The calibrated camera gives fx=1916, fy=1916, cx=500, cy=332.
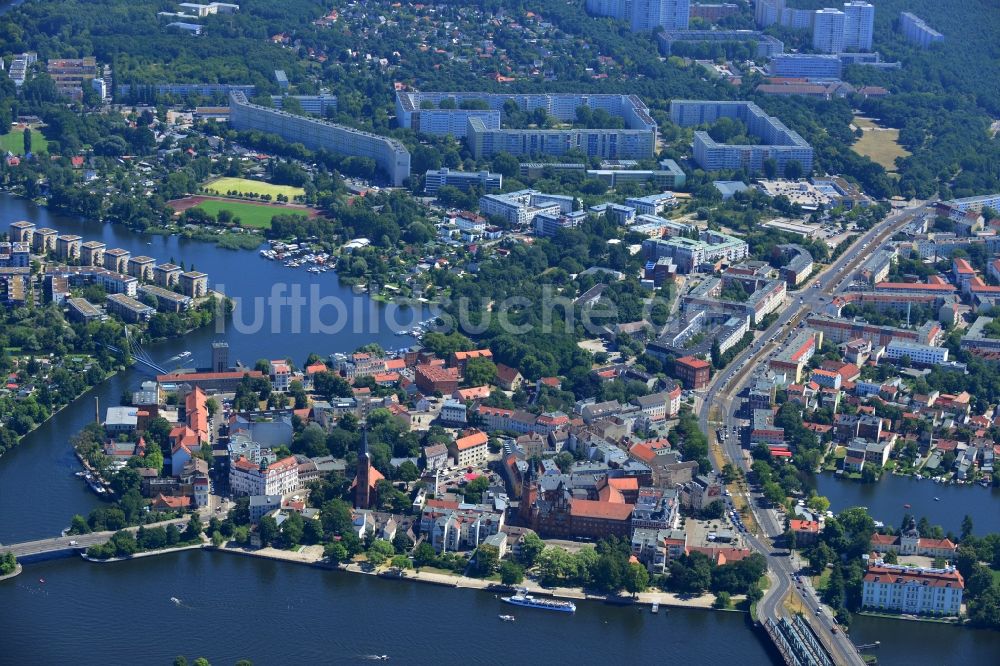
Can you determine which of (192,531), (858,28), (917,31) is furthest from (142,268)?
(917,31)

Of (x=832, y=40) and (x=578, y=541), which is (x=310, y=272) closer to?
(x=578, y=541)

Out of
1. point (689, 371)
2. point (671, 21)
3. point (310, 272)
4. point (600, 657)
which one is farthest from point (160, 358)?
point (671, 21)

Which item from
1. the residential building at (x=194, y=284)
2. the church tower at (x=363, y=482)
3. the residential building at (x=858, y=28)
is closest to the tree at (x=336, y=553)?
the church tower at (x=363, y=482)

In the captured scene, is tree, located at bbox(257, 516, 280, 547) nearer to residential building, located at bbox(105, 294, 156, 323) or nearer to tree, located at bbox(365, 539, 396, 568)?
tree, located at bbox(365, 539, 396, 568)

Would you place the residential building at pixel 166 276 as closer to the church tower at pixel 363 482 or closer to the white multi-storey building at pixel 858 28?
the church tower at pixel 363 482

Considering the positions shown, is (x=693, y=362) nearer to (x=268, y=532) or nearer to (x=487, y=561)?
(x=487, y=561)

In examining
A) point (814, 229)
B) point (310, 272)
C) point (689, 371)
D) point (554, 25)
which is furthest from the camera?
point (554, 25)

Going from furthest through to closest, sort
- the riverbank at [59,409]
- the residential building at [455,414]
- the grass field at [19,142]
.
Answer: the grass field at [19,142], the residential building at [455,414], the riverbank at [59,409]

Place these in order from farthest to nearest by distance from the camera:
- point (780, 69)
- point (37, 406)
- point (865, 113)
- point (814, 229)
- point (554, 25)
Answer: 1. point (554, 25)
2. point (780, 69)
3. point (865, 113)
4. point (814, 229)
5. point (37, 406)
